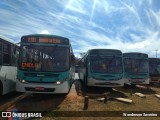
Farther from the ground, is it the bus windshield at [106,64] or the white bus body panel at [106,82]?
the bus windshield at [106,64]

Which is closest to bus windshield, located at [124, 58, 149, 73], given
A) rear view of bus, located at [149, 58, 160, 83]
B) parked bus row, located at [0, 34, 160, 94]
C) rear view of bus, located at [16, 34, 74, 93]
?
rear view of bus, located at [149, 58, 160, 83]

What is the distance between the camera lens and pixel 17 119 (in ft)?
30.8

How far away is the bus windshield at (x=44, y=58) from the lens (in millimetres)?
13148

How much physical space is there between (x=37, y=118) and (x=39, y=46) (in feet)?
15.9

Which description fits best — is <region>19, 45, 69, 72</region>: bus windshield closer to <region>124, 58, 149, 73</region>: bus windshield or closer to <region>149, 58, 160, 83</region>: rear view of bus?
<region>124, 58, 149, 73</region>: bus windshield

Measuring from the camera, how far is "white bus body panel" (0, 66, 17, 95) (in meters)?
12.6

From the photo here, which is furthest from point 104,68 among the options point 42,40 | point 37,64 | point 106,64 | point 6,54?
point 6,54

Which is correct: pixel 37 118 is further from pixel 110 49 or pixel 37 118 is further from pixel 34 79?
pixel 110 49

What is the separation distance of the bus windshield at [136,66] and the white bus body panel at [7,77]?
1050cm

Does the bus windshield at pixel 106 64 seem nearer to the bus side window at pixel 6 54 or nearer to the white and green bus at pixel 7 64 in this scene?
the white and green bus at pixel 7 64

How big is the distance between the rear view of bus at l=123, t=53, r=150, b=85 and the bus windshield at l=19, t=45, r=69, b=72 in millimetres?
9441

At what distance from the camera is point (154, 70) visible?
85.7ft

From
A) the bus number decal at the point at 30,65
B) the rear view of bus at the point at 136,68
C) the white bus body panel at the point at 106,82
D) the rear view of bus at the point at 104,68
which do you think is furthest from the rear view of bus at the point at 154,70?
the bus number decal at the point at 30,65

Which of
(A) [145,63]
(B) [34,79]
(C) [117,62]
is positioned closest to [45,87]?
(B) [34,79]
